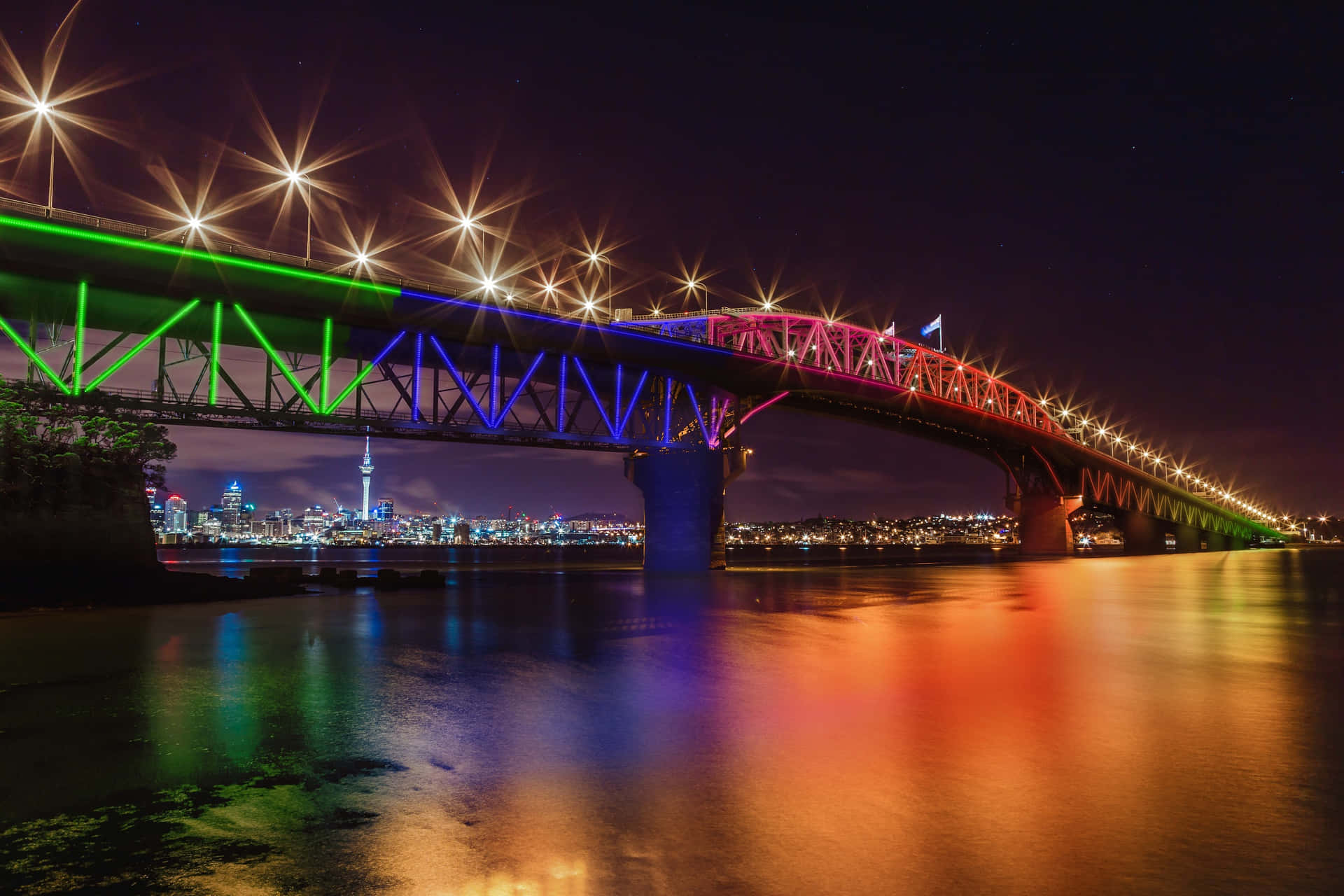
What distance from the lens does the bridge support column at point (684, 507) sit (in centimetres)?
5281

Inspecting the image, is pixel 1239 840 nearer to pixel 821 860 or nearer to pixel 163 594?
pixel 821 860

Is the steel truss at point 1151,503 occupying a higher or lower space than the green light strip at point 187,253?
lower

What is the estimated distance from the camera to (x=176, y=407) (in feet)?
111

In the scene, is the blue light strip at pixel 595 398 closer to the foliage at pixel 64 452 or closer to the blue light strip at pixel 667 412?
the blue light strip at pixel 667 412

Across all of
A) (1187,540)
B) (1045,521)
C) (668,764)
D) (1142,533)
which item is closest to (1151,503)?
(1142,533)

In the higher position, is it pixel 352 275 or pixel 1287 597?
pixel 352 275

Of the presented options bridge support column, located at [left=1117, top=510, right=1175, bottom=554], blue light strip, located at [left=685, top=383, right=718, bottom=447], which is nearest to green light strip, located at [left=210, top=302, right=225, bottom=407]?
blue light strip, located at [left=685, top=383, right=718, bottom=447]

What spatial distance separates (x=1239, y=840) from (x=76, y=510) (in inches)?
1266

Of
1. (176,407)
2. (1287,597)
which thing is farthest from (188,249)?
(1287,597)

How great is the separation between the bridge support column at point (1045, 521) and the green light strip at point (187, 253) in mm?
91075

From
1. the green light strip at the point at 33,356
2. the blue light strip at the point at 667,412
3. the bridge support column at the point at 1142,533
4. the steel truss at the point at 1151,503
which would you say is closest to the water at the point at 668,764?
the green light strip at the point at 33,356

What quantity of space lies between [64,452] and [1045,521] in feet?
340

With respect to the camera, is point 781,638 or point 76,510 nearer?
point 781,638

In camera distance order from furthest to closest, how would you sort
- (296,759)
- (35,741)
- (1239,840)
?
(35,741)
(296,759)
(1239,840)
